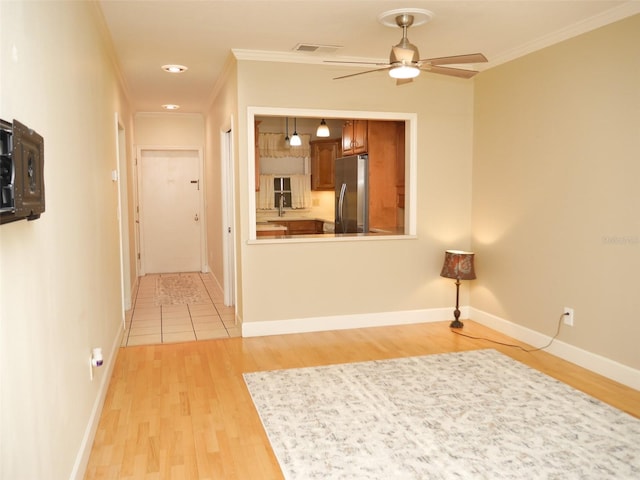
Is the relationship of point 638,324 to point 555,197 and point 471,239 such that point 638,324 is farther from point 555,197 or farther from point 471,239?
point 471,239

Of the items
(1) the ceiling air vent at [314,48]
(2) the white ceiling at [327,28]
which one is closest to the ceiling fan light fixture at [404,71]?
(2) the white ceiling at [327,28]

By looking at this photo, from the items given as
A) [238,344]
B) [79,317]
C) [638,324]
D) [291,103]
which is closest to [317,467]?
[79,317]

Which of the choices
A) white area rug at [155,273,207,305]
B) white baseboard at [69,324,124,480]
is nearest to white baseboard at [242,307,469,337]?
white baseboard at [69,324,124,480]

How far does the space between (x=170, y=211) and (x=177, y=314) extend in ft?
10.4

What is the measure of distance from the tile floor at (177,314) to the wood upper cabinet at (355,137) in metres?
2.49

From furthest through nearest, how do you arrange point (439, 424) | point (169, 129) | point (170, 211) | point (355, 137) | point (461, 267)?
point (170, 211) → point (169, 129) → point (355, 137) → point (461, 267) → point (439, 424)

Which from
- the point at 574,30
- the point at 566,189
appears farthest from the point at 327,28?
the point at 566,189

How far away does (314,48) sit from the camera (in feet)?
14.5

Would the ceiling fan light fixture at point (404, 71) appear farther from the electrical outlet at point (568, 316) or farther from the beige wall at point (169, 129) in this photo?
the beige wall at point (169, 129)

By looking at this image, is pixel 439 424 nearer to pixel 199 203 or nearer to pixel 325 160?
pixel 325 160

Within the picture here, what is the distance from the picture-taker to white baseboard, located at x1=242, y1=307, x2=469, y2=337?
4797mm

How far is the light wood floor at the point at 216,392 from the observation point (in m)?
2.59

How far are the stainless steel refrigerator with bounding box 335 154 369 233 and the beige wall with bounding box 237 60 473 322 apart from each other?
3.75ft

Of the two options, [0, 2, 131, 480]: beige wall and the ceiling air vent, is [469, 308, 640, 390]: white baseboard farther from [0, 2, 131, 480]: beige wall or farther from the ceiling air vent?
[0, 2, 131, 480]: beige wall
